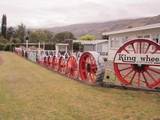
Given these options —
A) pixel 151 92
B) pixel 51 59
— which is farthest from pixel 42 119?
pixel 51 59

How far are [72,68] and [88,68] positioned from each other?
2.69m

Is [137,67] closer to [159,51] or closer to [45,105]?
[159,51]

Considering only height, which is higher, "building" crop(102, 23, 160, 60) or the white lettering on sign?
"building" crop(102, 23, 160, 60)

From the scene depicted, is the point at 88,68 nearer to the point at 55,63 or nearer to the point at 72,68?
the point at 72,68

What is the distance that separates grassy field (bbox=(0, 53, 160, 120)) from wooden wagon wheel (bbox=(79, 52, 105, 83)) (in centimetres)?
90

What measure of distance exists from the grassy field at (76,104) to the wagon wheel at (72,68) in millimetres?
4064

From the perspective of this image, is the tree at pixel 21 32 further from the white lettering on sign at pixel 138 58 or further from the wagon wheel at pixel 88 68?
the white lettering on sign at pixel 138 58

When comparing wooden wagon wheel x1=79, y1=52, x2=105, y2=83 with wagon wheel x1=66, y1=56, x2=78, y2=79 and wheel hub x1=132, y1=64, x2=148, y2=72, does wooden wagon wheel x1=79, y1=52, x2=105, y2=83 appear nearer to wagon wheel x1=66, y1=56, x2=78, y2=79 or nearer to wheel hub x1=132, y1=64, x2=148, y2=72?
wagon wheel x1=66, y1=56, x2=78, y2=79

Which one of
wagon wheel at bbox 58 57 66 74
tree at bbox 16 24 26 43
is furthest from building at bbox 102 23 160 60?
tree at bbox 16 24 26 43

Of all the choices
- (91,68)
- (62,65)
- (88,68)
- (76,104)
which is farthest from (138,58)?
(62,65)

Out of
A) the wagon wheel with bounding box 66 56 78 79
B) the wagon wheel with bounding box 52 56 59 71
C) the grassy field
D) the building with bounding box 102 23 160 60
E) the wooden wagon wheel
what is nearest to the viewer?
the grassy field

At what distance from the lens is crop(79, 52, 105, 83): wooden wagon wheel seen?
47.8 ft

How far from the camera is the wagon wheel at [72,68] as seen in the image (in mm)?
18128

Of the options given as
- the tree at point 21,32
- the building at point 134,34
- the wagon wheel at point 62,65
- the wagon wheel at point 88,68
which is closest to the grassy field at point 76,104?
the wagon wheel at point 88,68
